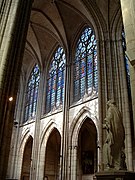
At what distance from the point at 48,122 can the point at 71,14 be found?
26.0ft

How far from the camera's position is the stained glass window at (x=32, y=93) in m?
18.3

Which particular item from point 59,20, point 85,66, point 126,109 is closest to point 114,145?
point 126,109

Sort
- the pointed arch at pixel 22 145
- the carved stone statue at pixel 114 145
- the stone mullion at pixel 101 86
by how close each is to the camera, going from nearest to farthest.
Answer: the carved stone statue at pixel 114 145 → the stone mullion at pixel 101 86 → the pointed arch at pixel 22 145

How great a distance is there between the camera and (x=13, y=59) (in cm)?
662

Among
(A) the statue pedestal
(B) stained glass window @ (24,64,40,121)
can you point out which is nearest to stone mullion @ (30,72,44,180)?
(B) stained glass window @ (24,64,40,121)

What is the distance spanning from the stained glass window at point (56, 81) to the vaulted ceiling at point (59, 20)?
95 cm

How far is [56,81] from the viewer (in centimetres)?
1672

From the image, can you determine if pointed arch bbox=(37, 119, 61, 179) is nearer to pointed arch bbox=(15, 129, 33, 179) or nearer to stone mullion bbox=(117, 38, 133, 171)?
pointed arch bbox=(15, 129, 33, 179)

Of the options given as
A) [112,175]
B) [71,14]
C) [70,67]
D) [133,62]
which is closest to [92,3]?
[71,14]

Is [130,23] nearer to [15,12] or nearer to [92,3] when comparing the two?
[15,12]

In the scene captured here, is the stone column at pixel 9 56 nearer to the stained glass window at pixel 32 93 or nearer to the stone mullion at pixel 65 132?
the stone mullion at pixel 65 132

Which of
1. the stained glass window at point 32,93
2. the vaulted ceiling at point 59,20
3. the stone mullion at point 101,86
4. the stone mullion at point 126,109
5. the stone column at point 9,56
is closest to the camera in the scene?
the stone column at point 9,56

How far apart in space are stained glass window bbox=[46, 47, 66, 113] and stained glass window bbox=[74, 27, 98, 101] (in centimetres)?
157

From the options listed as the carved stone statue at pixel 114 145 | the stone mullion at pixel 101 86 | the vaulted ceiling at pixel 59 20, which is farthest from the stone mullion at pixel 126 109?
the carved stone statue at pixel 114 145
